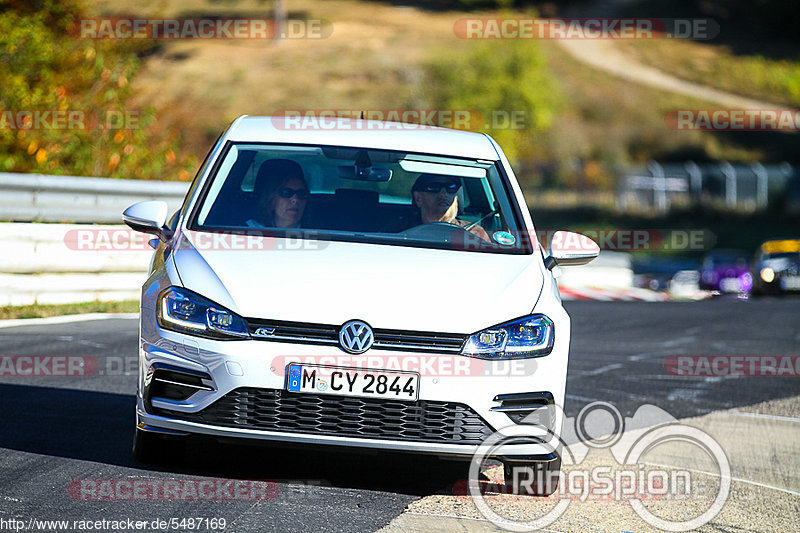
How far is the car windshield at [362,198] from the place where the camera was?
5.72m

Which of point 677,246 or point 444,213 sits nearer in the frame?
point 444,213

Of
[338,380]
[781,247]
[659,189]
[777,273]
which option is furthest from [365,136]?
[659,189]

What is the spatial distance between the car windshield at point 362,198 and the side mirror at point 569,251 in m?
0.16

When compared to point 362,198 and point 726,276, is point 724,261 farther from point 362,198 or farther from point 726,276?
point 362,198

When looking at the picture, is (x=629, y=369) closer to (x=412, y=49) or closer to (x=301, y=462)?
(x=301, y=462)

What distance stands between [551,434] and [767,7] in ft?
300

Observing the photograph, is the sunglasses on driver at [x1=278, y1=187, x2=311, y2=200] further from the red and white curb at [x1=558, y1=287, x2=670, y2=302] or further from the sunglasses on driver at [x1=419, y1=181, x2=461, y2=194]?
the red and white curb at [x1=558, y1=287, x2=670, y2=302]

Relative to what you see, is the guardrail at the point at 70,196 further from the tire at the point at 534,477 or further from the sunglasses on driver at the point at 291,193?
the tire at the point at 534,477

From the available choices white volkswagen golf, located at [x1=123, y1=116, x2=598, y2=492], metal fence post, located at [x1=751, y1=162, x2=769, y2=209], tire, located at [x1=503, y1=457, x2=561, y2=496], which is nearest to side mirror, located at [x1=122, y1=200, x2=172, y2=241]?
white volkswagen golf, located at [x1=123, y1=116, x2=598, y2=492]

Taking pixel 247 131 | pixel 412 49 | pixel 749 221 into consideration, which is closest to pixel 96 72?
pixel 247 131

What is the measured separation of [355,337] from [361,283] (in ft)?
0.94

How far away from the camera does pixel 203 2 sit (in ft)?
295

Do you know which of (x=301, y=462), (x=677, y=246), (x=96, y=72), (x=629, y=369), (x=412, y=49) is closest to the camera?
(x=301, y=462)

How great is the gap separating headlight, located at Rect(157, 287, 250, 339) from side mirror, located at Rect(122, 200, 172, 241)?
25.8 inches
